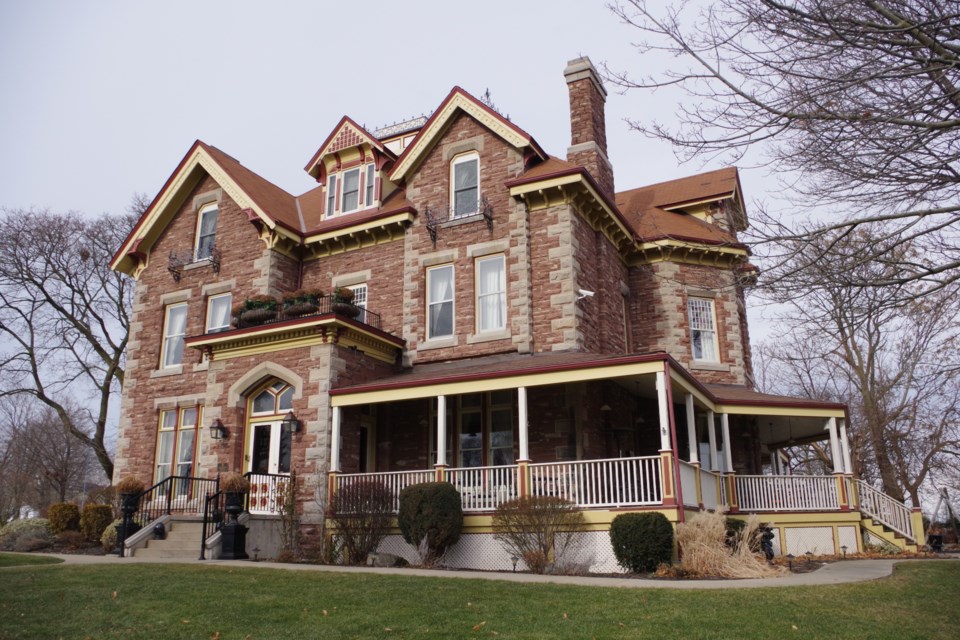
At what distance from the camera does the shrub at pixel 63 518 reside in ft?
63.3

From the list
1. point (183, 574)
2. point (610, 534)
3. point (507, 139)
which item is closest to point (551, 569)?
point (610, 534)

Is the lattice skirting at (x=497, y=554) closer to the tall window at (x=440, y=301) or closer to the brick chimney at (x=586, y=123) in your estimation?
the tall window at (x=440, y=301)

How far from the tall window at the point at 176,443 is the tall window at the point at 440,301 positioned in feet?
23.0

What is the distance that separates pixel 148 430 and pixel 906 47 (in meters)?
20.0

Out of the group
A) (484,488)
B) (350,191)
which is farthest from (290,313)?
(484,488)

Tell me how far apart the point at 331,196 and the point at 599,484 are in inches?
492

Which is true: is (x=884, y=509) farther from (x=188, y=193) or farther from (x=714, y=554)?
(x=188, y=193)

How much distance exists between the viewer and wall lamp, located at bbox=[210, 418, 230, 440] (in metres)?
17.8

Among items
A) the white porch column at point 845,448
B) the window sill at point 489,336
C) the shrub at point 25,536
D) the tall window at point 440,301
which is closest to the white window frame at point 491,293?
the window sill at point 489,336

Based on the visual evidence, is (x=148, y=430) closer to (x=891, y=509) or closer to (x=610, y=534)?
(x=610, y=534)

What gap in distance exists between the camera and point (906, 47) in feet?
21.9

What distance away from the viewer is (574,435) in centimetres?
1636

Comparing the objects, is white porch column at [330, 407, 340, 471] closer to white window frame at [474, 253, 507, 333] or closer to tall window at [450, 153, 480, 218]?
white window frame at [474, 253, 507, 333]

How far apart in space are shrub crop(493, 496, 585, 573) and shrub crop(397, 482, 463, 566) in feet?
3.83
